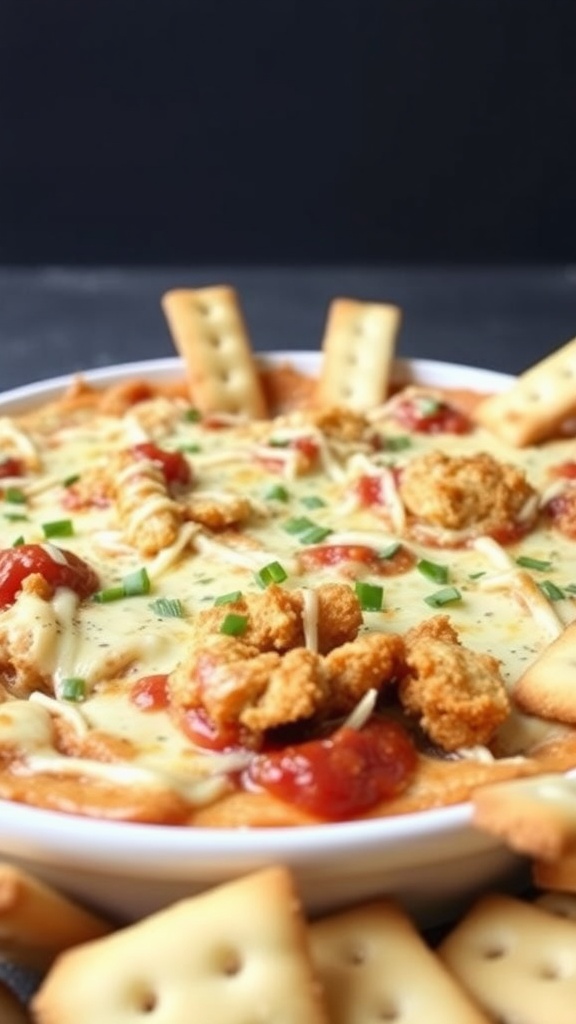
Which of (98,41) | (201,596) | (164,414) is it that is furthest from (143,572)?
(98,41)

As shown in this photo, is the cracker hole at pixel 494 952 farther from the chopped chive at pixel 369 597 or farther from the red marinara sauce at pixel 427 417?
the red marinara sauce at pixel 427 417

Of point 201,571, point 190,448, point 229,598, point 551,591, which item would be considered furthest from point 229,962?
point 190,448

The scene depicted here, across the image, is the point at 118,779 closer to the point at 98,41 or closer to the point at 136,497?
the point at 136,497

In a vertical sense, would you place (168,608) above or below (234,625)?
below

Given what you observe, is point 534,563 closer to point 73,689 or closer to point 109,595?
point 109,595

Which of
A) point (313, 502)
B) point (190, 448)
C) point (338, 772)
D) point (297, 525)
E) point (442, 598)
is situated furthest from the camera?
point (190, 448)

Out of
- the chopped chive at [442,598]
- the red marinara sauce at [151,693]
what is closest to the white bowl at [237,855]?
the red marinara sauce at [151,693]

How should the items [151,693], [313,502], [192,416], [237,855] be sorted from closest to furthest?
[237,855], [151,693], [313,502], [192,416]
